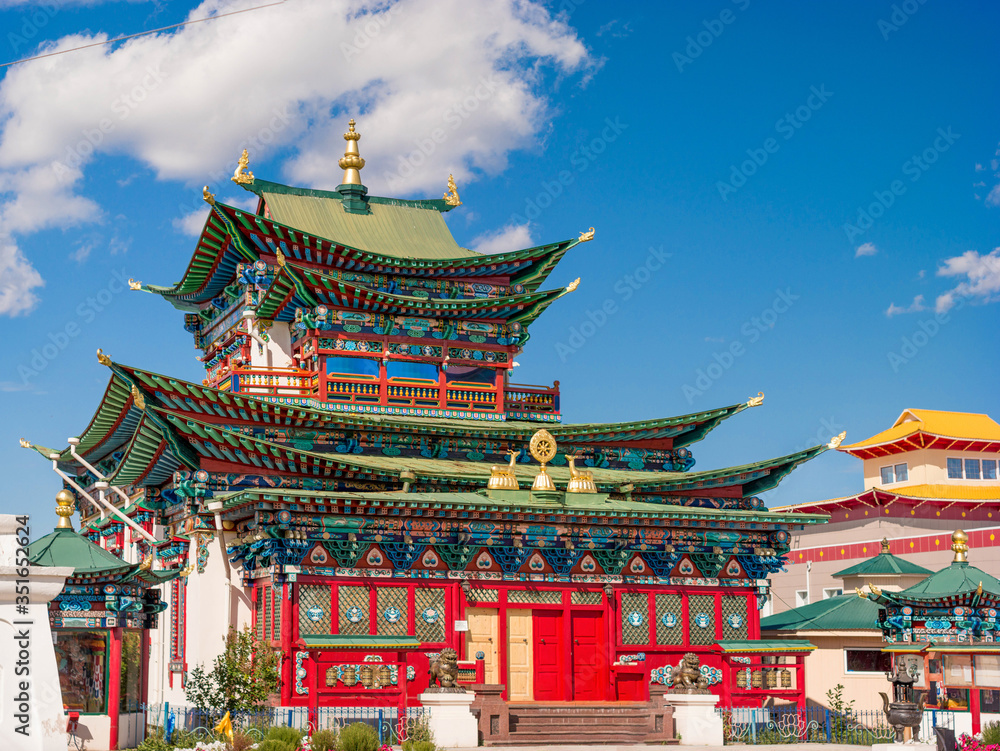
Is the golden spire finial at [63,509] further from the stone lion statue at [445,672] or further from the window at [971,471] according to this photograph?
the window at [971,471]

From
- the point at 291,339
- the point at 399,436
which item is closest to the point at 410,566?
the point at 399,436

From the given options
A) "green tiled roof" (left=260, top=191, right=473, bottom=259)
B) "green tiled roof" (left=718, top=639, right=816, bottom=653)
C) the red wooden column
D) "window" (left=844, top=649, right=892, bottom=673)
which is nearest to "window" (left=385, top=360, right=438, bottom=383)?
"green tiled roof" (left=260, top=191, right=473, bottom=259)

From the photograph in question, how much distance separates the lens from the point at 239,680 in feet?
90.6

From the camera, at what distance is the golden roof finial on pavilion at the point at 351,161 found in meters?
41.3

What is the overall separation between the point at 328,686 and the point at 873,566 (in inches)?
782

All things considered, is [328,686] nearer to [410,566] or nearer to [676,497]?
[410,566]

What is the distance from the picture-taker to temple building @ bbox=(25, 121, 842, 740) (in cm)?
2933

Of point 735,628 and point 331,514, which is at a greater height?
point 331,514

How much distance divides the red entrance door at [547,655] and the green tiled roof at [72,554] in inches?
408

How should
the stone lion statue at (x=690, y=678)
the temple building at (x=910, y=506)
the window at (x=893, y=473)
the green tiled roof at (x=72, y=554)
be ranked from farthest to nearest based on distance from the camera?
the window at (x=893, y=473)
the temple building at (x=910, y=506)
the stone lion statue at (x=690, y=678)
the green tiled roof at (x=72, y=554)

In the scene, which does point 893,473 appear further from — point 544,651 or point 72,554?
point 72,554

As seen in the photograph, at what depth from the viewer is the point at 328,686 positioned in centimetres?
2748

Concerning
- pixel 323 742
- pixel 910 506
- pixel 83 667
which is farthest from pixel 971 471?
pixel 83 667

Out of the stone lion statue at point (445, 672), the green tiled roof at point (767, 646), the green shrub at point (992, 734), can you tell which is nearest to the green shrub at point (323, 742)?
the stone lion statue at point (445, 672)
